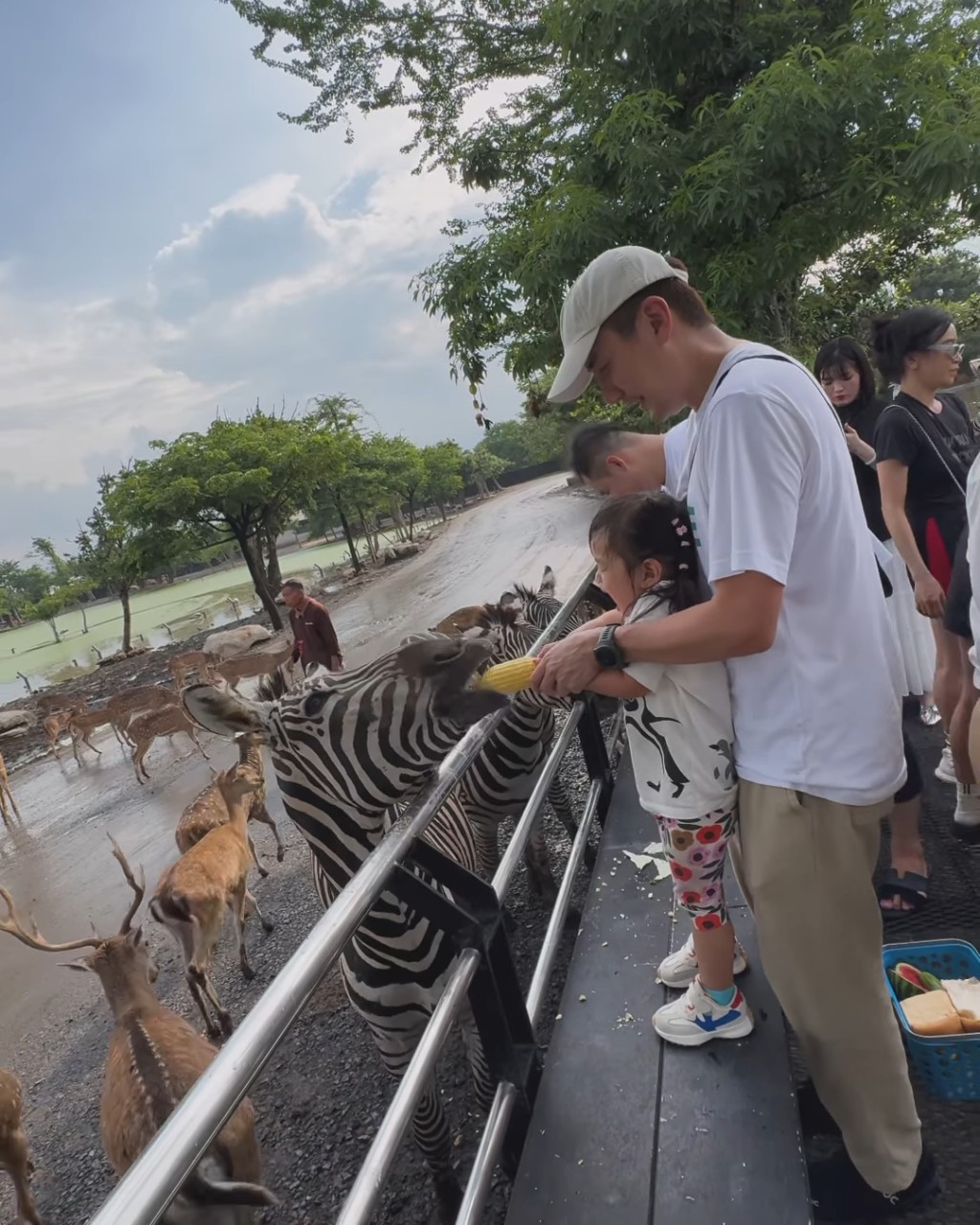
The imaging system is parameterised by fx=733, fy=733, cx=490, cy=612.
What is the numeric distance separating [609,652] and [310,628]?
27.8ft

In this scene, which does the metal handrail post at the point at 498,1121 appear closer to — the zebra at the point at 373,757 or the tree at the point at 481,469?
the zebra at the point at 373,757

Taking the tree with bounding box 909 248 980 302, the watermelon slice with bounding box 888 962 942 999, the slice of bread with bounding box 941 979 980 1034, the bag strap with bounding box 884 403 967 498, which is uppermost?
the tree with bounding box 909 248 980 302

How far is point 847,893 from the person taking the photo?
4.72 feet

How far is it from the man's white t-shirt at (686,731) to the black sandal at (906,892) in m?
1.47

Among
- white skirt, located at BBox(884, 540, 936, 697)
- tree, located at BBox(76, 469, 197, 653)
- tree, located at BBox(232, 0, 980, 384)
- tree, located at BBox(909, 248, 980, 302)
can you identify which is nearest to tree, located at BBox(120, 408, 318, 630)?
tree, located at BBox(76, 469, 197, 653)

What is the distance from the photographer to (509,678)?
1769 millimetres

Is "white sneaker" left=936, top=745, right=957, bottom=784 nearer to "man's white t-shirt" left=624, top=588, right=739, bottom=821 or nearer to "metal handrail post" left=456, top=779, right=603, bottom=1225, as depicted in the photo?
"metal handrail post" left=456, top=779, right=603, bottom=1225

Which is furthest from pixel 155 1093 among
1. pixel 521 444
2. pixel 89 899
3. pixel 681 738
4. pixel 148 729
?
pixel 521 444

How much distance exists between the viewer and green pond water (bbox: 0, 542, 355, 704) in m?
29.1

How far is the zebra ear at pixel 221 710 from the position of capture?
178 centimetres

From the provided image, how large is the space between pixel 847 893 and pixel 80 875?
8231 millimetres

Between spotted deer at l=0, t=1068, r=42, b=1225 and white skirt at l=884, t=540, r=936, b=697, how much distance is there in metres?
4.46

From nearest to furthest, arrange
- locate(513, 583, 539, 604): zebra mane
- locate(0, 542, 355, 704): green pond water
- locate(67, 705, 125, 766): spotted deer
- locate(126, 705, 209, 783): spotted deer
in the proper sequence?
locate(513, 583, 539, 604): zebra mane
locate(126, 705, 209, 783): spotted deer
locate(67, 705, 125, 766): spotted deer
locate(0, 542, 355, 704): green pond water

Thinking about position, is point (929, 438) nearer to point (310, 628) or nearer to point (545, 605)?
point (545, 605)
